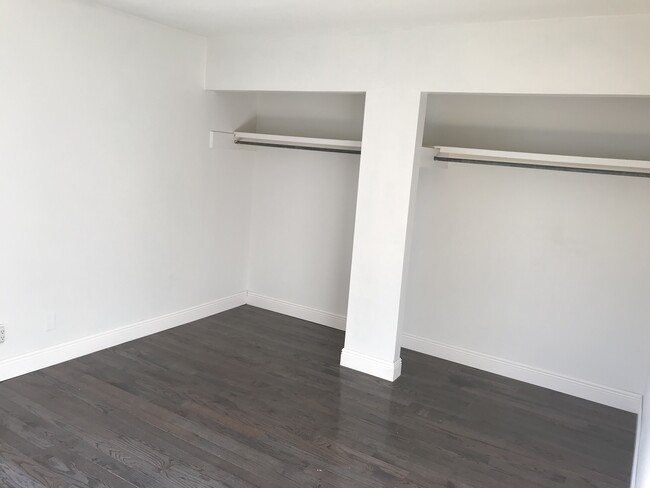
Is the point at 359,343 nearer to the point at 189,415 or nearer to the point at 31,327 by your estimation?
the point at 189,415

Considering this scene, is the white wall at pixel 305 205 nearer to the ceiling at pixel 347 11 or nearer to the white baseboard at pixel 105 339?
the white baseboard at pixel 105 339

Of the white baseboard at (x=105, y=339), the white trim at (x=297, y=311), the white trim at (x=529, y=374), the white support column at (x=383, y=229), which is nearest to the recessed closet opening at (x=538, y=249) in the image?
the white trim at (x=529, y=374)

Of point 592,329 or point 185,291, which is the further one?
point 185,291

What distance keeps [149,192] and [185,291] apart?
3.00 ft

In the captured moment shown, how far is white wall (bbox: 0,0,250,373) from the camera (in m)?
3.18

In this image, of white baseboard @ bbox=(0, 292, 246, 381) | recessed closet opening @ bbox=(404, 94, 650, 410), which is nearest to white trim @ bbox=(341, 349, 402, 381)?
recessed closet opening @ bbox=(404, 94, 650, 410)

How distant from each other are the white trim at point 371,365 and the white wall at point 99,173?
1.47 metres

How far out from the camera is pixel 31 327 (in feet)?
11.2

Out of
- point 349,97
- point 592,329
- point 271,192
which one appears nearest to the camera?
point 592,329

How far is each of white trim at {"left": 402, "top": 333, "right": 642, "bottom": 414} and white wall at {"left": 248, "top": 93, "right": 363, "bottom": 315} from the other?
808 mm

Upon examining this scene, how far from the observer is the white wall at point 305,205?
14.9 ft

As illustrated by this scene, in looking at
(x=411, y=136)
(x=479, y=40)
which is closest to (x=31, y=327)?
(x=411, y=136)

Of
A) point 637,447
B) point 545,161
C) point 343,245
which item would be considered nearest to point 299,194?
point 343,245

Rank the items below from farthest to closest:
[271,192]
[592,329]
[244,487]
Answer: [271,192] < [592,329] < [244,487]
